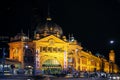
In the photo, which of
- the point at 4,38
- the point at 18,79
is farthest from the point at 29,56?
the point at 18,79

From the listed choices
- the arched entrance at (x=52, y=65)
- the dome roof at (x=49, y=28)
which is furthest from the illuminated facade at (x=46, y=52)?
the dome roof at (x=49, y=28)

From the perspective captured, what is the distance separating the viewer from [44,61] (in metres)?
129

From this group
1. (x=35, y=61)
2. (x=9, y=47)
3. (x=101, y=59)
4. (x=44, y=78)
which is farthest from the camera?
(x=101, y=59)

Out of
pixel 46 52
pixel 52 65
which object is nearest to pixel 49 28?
pixel 46 52

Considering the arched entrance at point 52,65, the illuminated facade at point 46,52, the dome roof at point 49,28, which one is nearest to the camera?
the illuminated facade at point 46,52

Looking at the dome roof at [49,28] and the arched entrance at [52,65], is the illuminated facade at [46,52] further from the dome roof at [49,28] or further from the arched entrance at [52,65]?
the dome roof at [49,28]

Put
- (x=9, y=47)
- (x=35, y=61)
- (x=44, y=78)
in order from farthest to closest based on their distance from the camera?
(x=9, y=47) < (x=35, y=61) < (x=44, y=78)

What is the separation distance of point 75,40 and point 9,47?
20644 millimetres

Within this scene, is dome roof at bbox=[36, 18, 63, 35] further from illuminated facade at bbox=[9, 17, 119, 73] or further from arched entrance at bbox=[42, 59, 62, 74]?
arched entrance at bbox=[42, 59, 62, 74]

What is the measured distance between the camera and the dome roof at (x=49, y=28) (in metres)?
140

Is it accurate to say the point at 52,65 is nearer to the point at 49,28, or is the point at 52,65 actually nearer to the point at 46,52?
the point at 46,52

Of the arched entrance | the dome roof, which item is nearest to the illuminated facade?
the arched entrance

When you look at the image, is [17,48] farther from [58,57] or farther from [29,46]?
[58,57]

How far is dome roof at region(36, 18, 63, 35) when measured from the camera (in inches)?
5531
